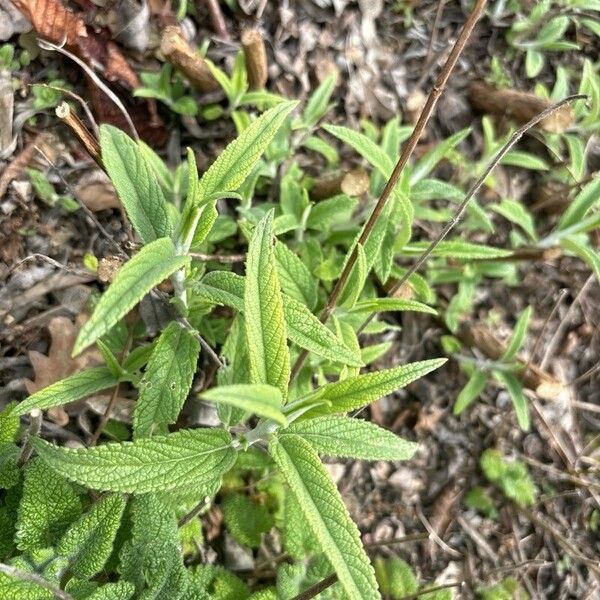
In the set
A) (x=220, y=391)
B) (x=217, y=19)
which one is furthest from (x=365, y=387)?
(x=217, y=19)

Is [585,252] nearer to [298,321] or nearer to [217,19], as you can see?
[298,321]

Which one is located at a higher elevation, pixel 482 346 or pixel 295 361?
pixel 295 361

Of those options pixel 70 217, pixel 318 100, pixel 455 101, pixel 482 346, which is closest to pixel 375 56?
pixel 455 101

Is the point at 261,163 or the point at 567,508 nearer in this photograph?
the point at 261,163

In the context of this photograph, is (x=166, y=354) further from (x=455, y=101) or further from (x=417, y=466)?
(x=455, y=101)

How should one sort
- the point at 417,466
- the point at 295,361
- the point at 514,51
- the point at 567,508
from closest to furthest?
the point at 295,361, the point at 417,466, the point at 567,508, the point at 514,51

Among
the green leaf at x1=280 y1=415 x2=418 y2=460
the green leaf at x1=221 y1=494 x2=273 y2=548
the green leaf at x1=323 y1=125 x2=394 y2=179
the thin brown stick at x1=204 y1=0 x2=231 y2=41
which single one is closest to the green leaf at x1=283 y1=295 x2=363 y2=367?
the green leaf at x1=280 y1=415 x2=418 y2=460
